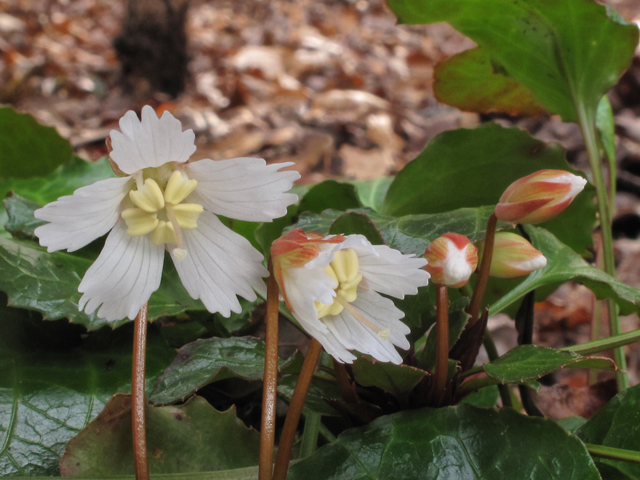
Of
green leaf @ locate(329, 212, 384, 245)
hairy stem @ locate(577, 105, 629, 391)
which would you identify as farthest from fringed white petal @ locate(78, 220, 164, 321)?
hairy stem @ locate(577, 105, 629, 391)

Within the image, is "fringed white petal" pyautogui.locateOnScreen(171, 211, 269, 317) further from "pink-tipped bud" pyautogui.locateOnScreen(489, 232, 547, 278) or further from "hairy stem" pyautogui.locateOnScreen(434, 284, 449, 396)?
"pink-tipped bud" pyautogui.locateOnScreen(489, 232, 547, 278)

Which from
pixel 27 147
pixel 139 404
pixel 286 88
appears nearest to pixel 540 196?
pixel 139 404

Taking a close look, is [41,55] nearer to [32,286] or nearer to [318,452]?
[32,286]

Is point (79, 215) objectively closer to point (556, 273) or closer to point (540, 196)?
point (540, 196)

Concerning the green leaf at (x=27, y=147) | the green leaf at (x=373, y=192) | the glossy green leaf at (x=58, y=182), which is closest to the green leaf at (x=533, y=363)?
the green leaf at (x=373, y=192)

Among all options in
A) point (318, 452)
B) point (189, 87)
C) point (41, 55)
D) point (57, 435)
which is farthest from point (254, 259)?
point (41, 55)
